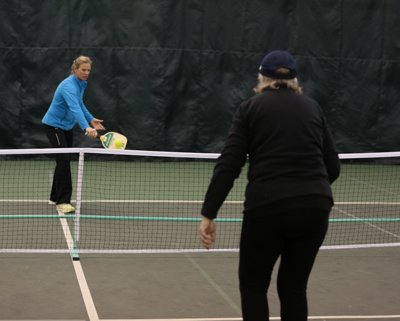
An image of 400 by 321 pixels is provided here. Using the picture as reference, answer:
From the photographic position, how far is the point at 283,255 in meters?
3.44

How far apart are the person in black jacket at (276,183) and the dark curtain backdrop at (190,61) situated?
9.50 m

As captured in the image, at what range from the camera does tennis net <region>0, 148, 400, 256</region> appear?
640 centimetres

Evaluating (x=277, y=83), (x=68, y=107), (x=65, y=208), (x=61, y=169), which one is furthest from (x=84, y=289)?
(x=68, y=107)

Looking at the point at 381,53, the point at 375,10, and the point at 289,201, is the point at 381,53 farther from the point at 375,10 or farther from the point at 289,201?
the point at 289,201

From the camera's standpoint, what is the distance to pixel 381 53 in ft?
43.4

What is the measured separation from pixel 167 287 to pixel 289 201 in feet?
6.97

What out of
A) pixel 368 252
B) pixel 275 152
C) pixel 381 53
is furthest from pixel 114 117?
pixel 275 152

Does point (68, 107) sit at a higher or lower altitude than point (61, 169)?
higher

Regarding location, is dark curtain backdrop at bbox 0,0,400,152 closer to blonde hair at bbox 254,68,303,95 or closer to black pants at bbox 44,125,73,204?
black pants at bbox 44,125,73,204

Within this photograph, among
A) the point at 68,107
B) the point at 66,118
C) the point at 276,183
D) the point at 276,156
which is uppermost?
the point at 276,156

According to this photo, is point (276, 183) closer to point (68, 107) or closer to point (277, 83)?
point (277, 83)

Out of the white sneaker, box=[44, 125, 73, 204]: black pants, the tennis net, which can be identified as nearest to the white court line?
the tennis net

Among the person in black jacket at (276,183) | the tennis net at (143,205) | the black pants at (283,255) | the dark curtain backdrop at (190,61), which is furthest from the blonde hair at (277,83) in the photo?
the dark curtain backdrop at (190,61)

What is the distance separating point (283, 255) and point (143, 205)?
5235mm
